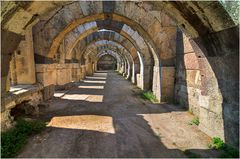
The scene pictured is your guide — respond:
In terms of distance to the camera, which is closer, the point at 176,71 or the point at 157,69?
the point at 176,71

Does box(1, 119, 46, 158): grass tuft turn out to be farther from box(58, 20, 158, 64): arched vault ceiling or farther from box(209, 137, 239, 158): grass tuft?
box(58, 20, 158, 64): arched vault ceiling

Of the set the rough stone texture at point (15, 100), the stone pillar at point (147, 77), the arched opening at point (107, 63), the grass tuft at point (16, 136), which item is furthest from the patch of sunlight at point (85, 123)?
the arched opening at point (107, 63)

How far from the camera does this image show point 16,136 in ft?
11.3

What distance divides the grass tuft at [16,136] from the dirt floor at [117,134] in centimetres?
14

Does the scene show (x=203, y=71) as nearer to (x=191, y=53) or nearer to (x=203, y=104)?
(x=203, y=104)

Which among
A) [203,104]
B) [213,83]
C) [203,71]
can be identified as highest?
[203,71]

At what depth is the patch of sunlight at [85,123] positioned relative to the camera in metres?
4.07

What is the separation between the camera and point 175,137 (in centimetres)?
359

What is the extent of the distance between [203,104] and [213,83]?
1.98ft

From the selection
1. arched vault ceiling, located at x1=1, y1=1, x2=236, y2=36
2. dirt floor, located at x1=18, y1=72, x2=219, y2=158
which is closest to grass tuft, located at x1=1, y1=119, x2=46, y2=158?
dirt floor, located at x1=18, y1=72, x2=219, y2=158

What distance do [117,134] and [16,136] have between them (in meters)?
1.97

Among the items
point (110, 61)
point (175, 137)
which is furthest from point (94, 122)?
point (110, 61)

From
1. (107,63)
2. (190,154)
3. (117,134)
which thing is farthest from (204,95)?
(107,63)

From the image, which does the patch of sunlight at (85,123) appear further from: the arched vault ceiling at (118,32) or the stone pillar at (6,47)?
the arched vault ceiling at (118,32)
